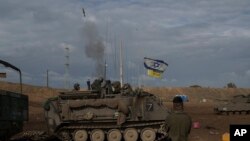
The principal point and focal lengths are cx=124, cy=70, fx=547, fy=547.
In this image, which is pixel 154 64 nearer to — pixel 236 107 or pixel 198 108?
pixel 236 107

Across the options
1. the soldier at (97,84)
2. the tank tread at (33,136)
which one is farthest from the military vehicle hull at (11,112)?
the soldier at (97,84)

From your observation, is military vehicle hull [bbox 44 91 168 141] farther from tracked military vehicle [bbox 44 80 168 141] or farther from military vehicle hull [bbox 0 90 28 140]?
military vehicle hull [bbox 0 90 28 140]

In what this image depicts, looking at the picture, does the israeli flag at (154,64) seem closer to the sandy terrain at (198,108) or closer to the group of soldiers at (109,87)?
the sandy terrain at (198,108)

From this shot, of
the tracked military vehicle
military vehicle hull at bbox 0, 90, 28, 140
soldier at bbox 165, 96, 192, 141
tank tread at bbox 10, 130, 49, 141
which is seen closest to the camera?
soldier at bbox 165, 96, 192, 141

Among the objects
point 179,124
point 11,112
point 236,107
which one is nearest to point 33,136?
point 11,112

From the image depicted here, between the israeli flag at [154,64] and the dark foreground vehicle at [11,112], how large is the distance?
22.4m

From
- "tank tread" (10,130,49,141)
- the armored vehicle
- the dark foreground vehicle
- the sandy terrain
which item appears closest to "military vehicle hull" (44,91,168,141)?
"tank tread" (10,130,49,141)

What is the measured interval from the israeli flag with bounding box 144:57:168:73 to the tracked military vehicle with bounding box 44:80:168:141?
17.3m

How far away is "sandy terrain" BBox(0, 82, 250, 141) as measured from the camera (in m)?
28.1

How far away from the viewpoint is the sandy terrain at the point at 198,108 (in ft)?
92.2

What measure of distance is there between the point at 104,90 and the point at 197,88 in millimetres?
105317

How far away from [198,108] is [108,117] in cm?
4167

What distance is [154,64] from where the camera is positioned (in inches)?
1610

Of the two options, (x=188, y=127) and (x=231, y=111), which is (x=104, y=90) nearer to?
(x=188, y=127)
